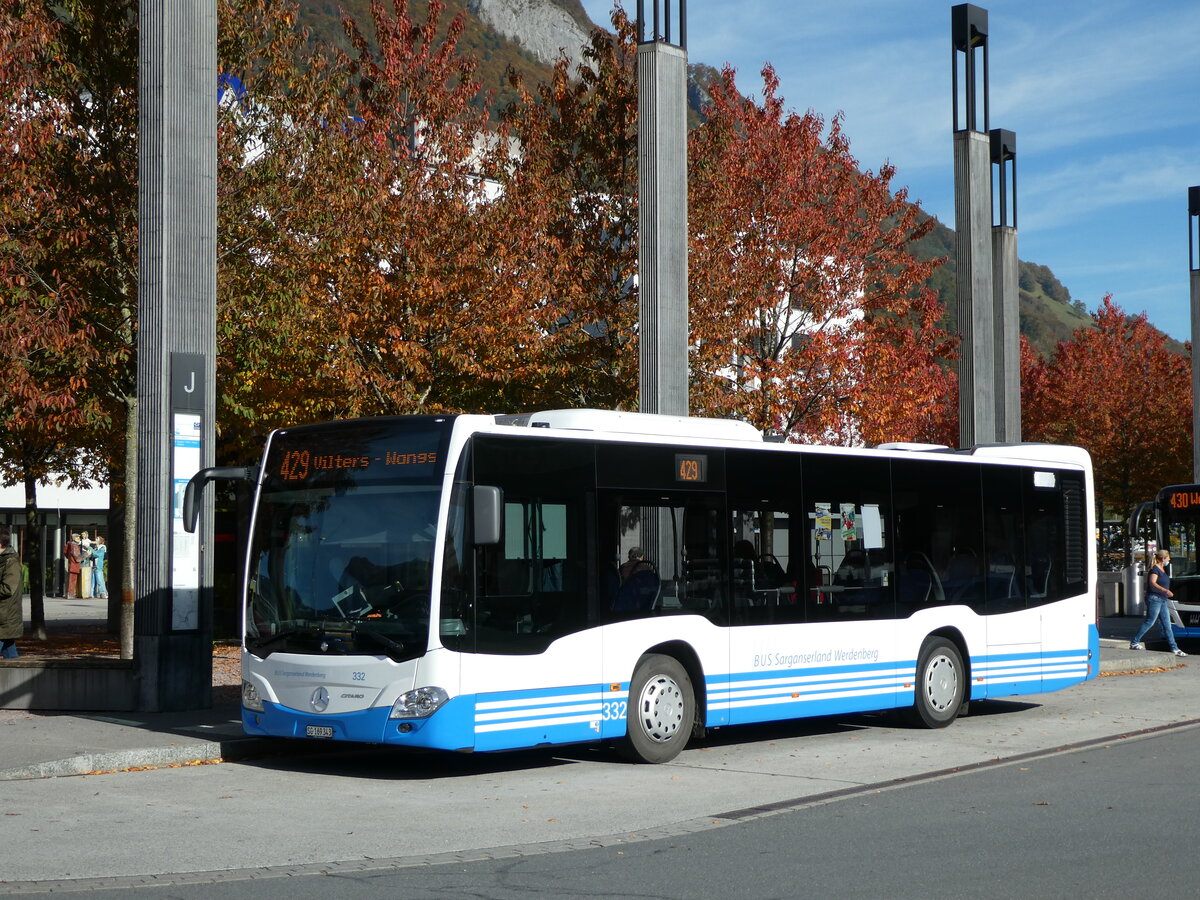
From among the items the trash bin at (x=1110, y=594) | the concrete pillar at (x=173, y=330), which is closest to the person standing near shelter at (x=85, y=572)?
the trash bin at (x=1110, y=594)

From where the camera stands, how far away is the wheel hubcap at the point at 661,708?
12.3m

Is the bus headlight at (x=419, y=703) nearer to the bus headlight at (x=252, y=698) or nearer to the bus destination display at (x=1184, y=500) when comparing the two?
the bus headlight at (x=252, y=698)

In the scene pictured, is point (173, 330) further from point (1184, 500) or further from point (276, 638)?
point (1184, 500)

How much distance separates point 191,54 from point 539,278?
8.41m

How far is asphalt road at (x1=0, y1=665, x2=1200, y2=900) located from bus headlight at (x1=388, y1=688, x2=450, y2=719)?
1.77 ft

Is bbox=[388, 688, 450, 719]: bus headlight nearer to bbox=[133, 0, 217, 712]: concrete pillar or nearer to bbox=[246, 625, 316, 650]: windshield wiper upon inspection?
bbox=[246, 625, 316, 650]: windshield wiper

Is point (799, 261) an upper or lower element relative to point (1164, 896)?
upper

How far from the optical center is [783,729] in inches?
600

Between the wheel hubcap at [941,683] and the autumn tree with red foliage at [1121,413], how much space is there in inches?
1345

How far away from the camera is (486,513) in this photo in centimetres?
1096

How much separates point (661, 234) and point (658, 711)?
717 centimetres

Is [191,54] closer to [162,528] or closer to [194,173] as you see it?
[194,173]

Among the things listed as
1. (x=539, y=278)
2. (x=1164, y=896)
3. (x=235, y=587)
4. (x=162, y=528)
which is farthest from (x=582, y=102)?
(x=1164, y=896)

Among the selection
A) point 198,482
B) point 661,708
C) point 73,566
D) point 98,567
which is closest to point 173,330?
point 198,482
